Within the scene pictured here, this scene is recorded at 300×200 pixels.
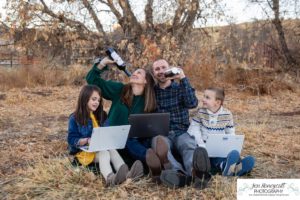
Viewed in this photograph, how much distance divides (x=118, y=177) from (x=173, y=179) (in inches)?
16.3

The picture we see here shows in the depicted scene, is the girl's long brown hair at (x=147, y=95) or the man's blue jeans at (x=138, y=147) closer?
the man's blue jeans at (x=138, y=147)

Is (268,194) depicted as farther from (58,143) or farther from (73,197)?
(58,143)

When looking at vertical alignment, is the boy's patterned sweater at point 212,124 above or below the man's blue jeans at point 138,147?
above

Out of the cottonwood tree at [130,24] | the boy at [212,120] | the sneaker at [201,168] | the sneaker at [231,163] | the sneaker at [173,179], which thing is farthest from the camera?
the cottonwood tree at [130,24]

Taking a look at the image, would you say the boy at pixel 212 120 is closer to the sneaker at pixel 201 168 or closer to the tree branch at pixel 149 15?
the sneaker at pixel 201 168

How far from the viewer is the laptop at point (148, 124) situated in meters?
3.54

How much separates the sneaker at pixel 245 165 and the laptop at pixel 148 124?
70 cm

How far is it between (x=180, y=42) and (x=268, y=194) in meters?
8.50

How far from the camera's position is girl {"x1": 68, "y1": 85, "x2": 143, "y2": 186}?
10.5 ft

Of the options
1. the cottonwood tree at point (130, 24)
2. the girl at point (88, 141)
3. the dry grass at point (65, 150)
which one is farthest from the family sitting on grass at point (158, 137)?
the cottonwood tree at point (130, 24)

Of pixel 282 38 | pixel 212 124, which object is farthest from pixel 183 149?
pixel 282 38

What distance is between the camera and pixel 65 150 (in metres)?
4.54

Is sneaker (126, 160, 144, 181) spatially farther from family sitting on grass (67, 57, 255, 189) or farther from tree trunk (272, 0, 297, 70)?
tree trunk (272, 0, 297, 70)

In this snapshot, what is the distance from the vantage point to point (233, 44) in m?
12.5
